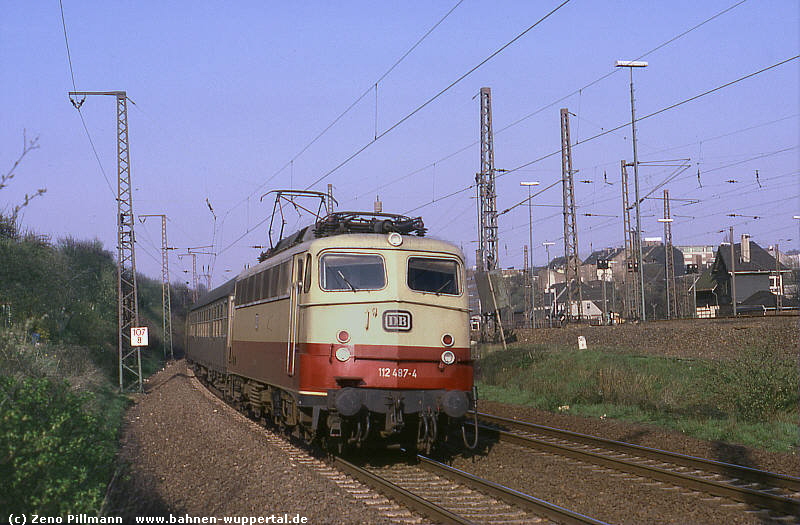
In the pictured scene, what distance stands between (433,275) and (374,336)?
147cm

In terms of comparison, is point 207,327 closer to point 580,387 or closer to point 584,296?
point 580,387

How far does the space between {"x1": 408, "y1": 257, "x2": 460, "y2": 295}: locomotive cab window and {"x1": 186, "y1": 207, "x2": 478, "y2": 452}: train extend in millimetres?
17

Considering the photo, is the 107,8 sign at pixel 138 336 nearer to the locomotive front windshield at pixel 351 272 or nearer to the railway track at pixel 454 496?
the railway track at pixel 454 496

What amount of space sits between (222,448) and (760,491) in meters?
8.17

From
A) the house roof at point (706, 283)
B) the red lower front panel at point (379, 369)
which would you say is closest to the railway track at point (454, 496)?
the red lower front panel at point (379, 369)

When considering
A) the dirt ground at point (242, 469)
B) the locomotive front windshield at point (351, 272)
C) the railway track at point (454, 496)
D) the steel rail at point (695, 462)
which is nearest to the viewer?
the railway track at point (454, 496)

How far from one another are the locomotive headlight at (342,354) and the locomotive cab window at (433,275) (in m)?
1.39

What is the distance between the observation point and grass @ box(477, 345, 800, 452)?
579 inches

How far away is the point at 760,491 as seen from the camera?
29.9 ft

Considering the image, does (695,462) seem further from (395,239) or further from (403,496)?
(395,239)

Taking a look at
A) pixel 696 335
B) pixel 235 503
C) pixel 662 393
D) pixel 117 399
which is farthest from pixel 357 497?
pixel 696 335

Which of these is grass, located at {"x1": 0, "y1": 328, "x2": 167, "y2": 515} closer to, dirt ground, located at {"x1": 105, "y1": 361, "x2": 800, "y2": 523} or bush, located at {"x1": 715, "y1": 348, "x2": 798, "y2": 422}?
dirt ground, located at {"x1": 105, "y1": 361, "x2": 800, "y2": 523}

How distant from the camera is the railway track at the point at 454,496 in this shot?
8188 mm

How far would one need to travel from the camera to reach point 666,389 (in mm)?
18453
